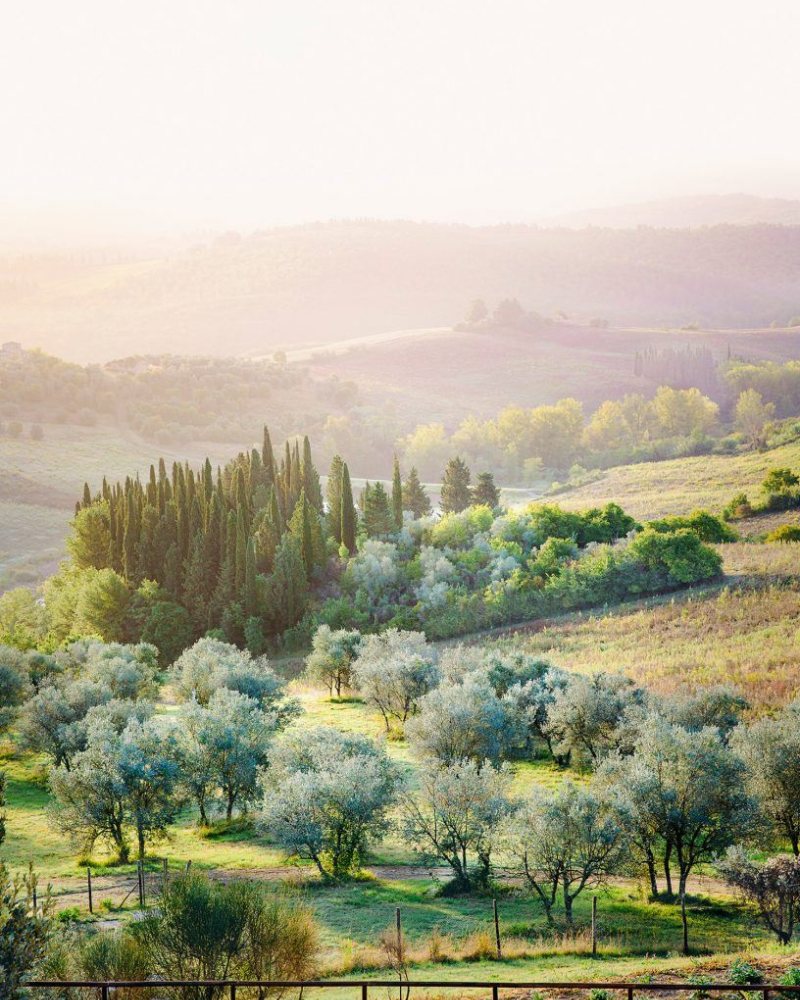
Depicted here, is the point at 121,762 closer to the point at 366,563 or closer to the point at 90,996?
the point at 90,996

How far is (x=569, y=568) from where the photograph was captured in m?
59.4

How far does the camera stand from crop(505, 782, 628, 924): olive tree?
20875mm

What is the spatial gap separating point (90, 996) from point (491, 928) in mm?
9200

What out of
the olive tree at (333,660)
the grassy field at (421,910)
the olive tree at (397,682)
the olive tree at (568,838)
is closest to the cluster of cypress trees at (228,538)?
the olive tree at (333,660)

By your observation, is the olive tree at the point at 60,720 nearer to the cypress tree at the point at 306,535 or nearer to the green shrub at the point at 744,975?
the green shrub at the point at 744,975

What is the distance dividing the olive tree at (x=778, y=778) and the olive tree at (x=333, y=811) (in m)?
9.86

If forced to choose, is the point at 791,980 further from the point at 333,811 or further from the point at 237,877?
the point at 237,877

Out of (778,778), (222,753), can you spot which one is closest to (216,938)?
(222,753)

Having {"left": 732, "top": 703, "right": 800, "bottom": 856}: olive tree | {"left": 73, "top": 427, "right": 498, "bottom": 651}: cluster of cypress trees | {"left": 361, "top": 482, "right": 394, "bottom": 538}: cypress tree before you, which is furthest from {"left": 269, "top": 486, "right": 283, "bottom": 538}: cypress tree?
{"left": 732, "top": 703, "right": 800, "bottom": 856}: olive tree

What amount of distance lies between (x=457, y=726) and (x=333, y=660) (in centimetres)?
1771

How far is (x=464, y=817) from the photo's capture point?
23.2 meters

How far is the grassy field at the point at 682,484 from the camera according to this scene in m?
78.9

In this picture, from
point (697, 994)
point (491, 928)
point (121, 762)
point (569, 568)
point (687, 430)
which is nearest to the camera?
point (697, 994)

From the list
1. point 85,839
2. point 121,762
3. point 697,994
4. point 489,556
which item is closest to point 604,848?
point 697,994
